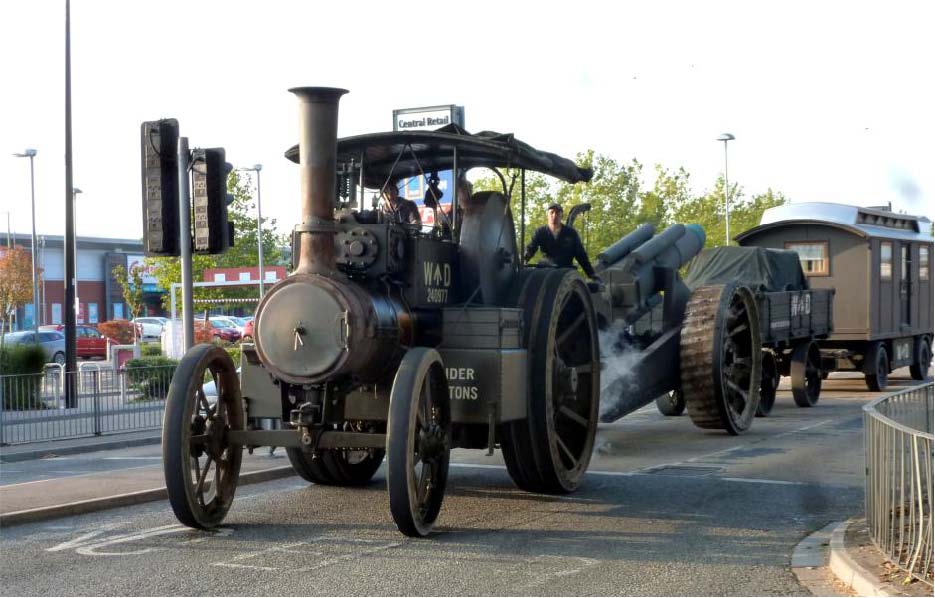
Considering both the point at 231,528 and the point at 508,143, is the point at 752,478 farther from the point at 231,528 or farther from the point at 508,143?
the point at 231,528

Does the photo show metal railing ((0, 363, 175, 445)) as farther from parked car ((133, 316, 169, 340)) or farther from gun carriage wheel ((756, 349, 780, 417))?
parked car ((133, 316, 169, 340))

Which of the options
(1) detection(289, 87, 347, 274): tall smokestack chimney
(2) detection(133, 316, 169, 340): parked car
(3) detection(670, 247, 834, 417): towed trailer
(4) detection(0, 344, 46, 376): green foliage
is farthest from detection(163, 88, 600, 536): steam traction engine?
(2) detection(133, 316, 169, 340): parked car

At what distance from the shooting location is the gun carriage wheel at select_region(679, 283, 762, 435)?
13.8 metres

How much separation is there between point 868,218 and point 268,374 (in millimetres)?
16502

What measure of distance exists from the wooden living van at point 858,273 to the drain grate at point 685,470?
10080mm

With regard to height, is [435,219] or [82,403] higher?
[435,219]

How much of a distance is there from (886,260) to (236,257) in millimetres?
29189

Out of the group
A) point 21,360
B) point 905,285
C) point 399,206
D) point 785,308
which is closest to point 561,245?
point 399,206

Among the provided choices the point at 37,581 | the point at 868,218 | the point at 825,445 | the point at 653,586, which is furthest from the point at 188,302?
the point at 868,218

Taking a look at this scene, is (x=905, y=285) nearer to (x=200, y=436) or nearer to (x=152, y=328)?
(x=200, y=436)

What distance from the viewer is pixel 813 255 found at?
22.1 metres

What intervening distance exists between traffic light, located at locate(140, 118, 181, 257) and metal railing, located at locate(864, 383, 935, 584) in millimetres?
6481

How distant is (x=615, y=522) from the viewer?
29.3 ft

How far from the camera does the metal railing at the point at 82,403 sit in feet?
54.3
